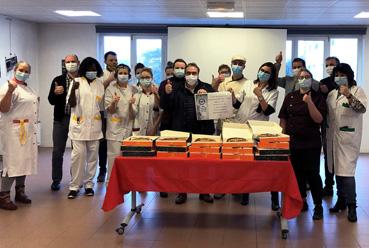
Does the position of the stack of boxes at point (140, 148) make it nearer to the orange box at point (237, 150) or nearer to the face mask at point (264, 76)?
the orange box at point (237, 150)

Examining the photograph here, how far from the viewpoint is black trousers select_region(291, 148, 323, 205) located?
14.7 feet

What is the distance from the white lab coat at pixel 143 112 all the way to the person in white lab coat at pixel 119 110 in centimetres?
7

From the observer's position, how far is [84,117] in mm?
5168

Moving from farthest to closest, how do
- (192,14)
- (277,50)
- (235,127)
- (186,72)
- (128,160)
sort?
(277,50)
(192,14)
(186,72)
(235,127)
(128,160)

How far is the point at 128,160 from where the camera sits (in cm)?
389

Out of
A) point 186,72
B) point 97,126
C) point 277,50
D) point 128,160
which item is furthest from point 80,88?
point 277,50

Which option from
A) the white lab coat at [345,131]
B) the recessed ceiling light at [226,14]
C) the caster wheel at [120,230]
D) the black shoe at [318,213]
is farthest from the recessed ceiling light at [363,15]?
the caster wheel at [120,230]

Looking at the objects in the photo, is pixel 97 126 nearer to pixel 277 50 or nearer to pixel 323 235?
pixel 323 235

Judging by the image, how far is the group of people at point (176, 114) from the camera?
449cm

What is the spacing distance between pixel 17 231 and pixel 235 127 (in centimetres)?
221

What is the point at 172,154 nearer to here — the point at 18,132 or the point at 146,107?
the point at 146,107

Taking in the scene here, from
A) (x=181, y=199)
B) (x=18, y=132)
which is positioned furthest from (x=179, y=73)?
(x=18, y=132)

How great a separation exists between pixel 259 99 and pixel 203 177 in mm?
1334

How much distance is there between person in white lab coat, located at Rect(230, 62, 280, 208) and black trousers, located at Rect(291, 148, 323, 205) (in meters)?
0.46
